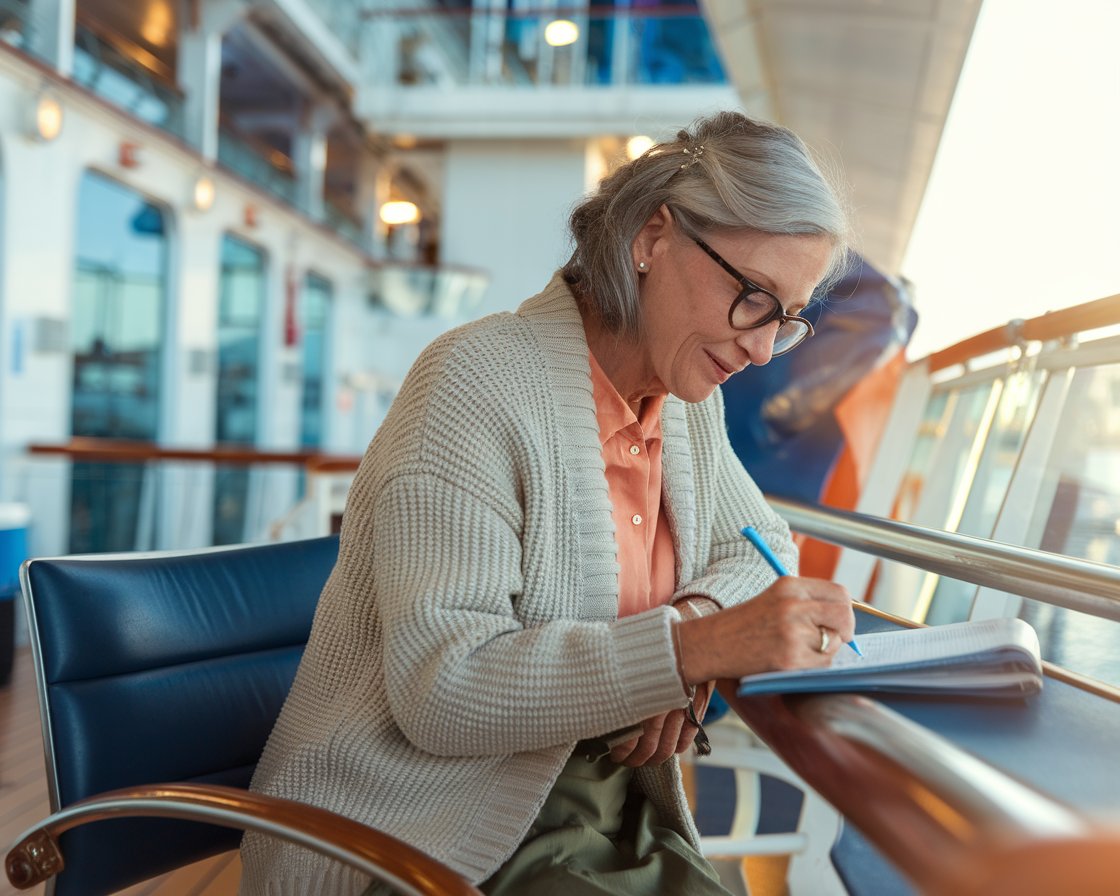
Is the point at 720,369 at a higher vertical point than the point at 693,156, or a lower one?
lower

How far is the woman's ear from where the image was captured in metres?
1.24

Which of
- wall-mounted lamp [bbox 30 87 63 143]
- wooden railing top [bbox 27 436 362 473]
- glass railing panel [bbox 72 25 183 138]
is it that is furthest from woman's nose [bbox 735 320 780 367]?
glass railing panel [bbox 72 25 183 138]

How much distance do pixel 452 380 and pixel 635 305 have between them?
0.27 metres

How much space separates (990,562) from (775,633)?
405 mm

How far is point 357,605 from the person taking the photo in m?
1.14

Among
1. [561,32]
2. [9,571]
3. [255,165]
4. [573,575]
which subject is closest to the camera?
[573,575]

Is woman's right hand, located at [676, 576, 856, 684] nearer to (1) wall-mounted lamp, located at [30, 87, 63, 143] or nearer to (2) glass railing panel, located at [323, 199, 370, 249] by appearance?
(1) wall-mounted lamp, located at [30, 87, 63, 143]

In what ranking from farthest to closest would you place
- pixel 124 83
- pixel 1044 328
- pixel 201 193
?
1. pixel 201 193
2. pixel 124 83
3. pixel 1044 328

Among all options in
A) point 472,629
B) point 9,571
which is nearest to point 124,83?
point 9,571

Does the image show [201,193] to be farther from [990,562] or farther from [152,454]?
[990,562]

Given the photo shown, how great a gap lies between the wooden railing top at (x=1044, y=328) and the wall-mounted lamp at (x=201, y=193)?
7.22 metres

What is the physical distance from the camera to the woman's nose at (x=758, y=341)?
1.23m

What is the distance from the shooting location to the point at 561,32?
11773 mm

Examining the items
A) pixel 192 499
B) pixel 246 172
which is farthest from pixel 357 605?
pixel 246 172
